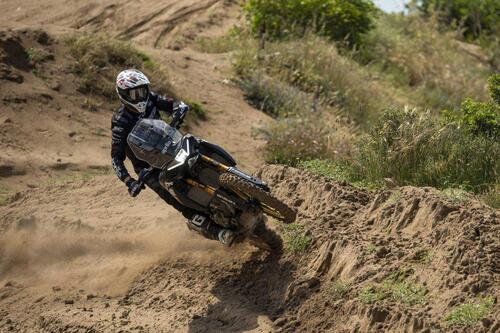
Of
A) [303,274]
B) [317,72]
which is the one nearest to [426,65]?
[317,72]

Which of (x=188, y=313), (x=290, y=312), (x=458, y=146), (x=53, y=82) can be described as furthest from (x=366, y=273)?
(x=53, y=82)

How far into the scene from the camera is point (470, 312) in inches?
247

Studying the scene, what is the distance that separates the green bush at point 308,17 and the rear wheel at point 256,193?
12.0 meters

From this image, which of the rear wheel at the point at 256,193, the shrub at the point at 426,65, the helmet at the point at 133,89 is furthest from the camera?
the shrub at the point at 426,65

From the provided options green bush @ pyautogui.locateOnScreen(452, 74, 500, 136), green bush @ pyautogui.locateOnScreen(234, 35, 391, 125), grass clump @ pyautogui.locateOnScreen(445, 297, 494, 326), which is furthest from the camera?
green bush @ pyautogui.locateOnScreen(234, 35, 391, 125)

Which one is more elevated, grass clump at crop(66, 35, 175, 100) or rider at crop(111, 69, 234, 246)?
rider at crop(111, 69, 234, 246)

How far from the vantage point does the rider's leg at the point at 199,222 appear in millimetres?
8625

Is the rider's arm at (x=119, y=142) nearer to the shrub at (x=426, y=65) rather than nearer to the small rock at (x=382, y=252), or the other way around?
the small rock at (x=382, y=252)

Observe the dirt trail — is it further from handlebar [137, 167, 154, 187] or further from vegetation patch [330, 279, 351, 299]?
handlebar [137, 167, 154, 187]

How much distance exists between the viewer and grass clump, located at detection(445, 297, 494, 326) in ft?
20.4

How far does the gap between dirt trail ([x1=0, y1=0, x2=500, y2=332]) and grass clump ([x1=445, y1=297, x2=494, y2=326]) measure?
0.27 ft

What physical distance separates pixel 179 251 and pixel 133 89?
185 cm

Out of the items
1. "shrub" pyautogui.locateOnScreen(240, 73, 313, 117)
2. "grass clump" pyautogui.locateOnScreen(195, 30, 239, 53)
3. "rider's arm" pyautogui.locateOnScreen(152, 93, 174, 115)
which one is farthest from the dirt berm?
"grass clump" pyautogui.locateOnScreen(195, 30, 239, 53)

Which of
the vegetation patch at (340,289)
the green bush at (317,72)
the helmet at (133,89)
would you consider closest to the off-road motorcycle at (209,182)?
the helmet at (133,89)
